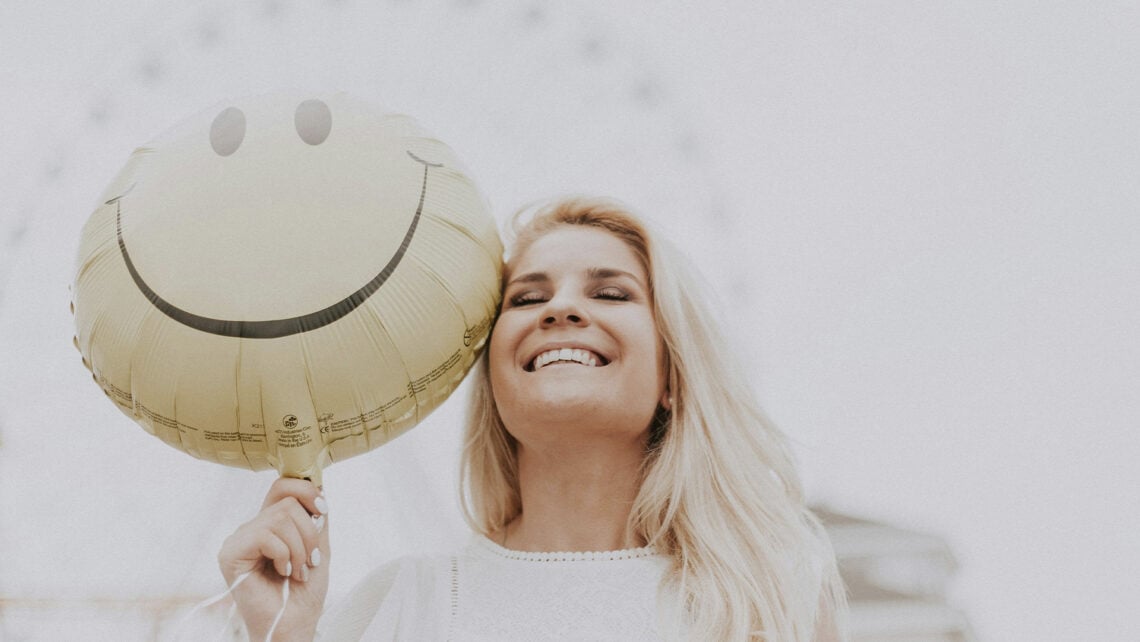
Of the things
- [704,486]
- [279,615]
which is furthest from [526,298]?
[279,615]

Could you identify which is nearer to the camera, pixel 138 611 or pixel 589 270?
pixel 138 611

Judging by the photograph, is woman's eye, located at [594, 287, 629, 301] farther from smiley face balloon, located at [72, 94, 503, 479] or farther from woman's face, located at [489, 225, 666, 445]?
smiley face balloon, located at [72, 94, 503, 479]

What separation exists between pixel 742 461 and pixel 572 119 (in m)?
0.91

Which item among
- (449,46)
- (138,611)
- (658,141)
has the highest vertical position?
(449,46)

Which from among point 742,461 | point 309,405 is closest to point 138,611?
point 309,405

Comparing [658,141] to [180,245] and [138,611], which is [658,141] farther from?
[138,611]

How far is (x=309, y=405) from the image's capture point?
1544 mm

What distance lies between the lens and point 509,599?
75.7 inches

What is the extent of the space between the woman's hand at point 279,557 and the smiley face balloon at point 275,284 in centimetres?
6

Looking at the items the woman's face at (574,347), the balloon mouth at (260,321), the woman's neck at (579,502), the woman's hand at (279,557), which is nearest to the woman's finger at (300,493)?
Answer: the woman's hand at (279,557)

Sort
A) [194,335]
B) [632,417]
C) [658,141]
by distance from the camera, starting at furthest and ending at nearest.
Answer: [658,141] < [632,417] < [194,335]

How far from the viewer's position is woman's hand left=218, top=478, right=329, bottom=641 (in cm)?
156

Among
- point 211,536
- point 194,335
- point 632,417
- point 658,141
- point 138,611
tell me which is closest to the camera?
point 194,335

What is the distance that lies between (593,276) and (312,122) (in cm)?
70
